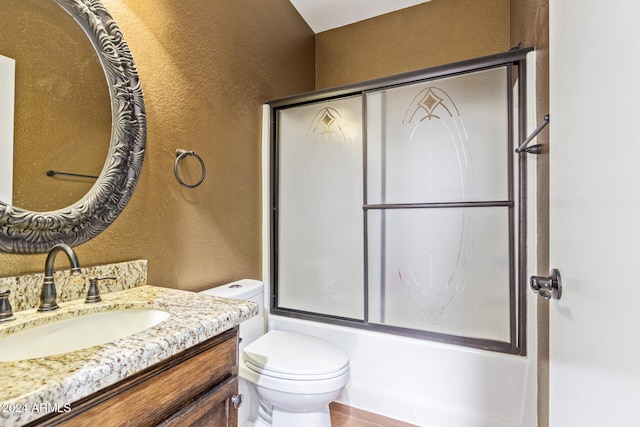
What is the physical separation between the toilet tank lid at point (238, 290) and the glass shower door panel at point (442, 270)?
68 cm

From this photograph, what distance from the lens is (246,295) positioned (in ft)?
5.32

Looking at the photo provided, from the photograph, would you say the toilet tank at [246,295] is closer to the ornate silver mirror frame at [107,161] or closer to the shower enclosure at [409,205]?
the shower enclosure at [409,205]

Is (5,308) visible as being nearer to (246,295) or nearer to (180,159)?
(180,159)

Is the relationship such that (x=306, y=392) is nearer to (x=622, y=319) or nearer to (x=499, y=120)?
(x=622, y=319)

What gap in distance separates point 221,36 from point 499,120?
5.13ft

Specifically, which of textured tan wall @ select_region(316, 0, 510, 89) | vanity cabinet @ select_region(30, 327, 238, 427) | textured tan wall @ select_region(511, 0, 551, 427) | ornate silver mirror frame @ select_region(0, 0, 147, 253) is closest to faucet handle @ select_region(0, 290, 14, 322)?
ornate silver mirror frame @ select_region(0, 0, 147, 253)

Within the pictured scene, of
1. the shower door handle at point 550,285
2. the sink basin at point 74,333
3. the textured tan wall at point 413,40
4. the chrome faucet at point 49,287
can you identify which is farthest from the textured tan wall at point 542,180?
the chrome faucet at point 49,287

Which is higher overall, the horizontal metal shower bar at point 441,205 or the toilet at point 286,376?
the horizontal metal shower bar at point 441,205

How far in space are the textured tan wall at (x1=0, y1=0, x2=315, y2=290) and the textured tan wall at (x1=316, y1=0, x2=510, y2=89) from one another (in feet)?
1.85

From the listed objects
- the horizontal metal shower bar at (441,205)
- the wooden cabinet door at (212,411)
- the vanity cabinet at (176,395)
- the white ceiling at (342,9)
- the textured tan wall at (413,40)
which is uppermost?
the white ceiling at (342,9)

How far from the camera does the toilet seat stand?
1312 mm

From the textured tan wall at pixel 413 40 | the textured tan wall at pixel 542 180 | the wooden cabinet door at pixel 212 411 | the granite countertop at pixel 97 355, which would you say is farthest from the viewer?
the textured tan wall at pixel 413 40

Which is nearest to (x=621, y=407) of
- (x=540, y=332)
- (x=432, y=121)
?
(x=540, y=332)

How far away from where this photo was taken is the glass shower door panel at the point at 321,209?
6.19 ft
